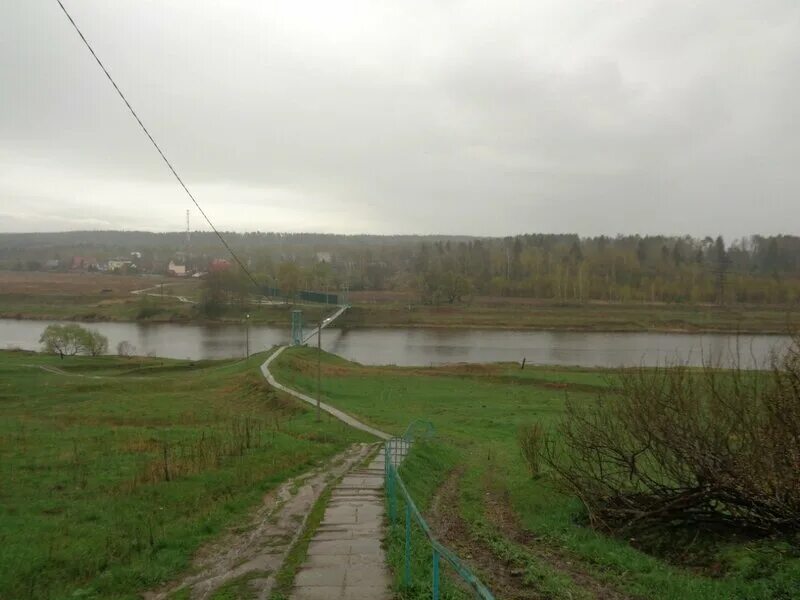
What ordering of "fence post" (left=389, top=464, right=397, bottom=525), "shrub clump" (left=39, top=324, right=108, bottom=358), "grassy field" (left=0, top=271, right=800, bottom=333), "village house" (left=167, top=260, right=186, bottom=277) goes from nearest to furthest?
"fence post" (left=389, top=464, right=397, bottom=525), "shrub clump" (left=39, top=324, right=108, bottom=358), "grassy field" (left=0, top=271, right=800, bottom=333), "village house" (left=167, top=260, right=186, bottom=277)

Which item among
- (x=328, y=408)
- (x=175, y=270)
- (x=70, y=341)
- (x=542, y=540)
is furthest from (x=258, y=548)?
(x=175, y=270)

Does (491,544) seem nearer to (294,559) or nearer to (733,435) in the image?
(294,559)

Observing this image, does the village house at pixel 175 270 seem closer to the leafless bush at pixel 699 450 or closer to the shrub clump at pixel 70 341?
the shrub clump at pixel 70 341

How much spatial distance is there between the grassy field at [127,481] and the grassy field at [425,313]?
2462 inches

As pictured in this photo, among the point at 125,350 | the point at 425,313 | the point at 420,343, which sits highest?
the point at 425,313

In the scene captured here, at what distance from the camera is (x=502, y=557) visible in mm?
8469

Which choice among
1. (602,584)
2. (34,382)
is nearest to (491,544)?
(602,584)

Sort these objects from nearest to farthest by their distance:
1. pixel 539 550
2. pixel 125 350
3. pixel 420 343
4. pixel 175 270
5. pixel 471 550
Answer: pixel 471 550 < pixel 539 550 < pixel 125 350 < pixel 420 343 < pixel 175 270

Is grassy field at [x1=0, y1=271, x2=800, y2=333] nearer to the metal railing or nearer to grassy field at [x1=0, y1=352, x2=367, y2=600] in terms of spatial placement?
grassy field at [x1=0, y1=352, x2=367, y2=600]

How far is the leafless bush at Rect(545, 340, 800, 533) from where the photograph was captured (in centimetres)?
856

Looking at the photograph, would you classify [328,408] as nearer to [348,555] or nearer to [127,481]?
[127,481]

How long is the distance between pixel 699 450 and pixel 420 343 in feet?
207

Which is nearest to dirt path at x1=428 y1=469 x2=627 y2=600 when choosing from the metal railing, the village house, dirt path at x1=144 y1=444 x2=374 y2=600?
the metal railing

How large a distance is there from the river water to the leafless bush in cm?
4332
